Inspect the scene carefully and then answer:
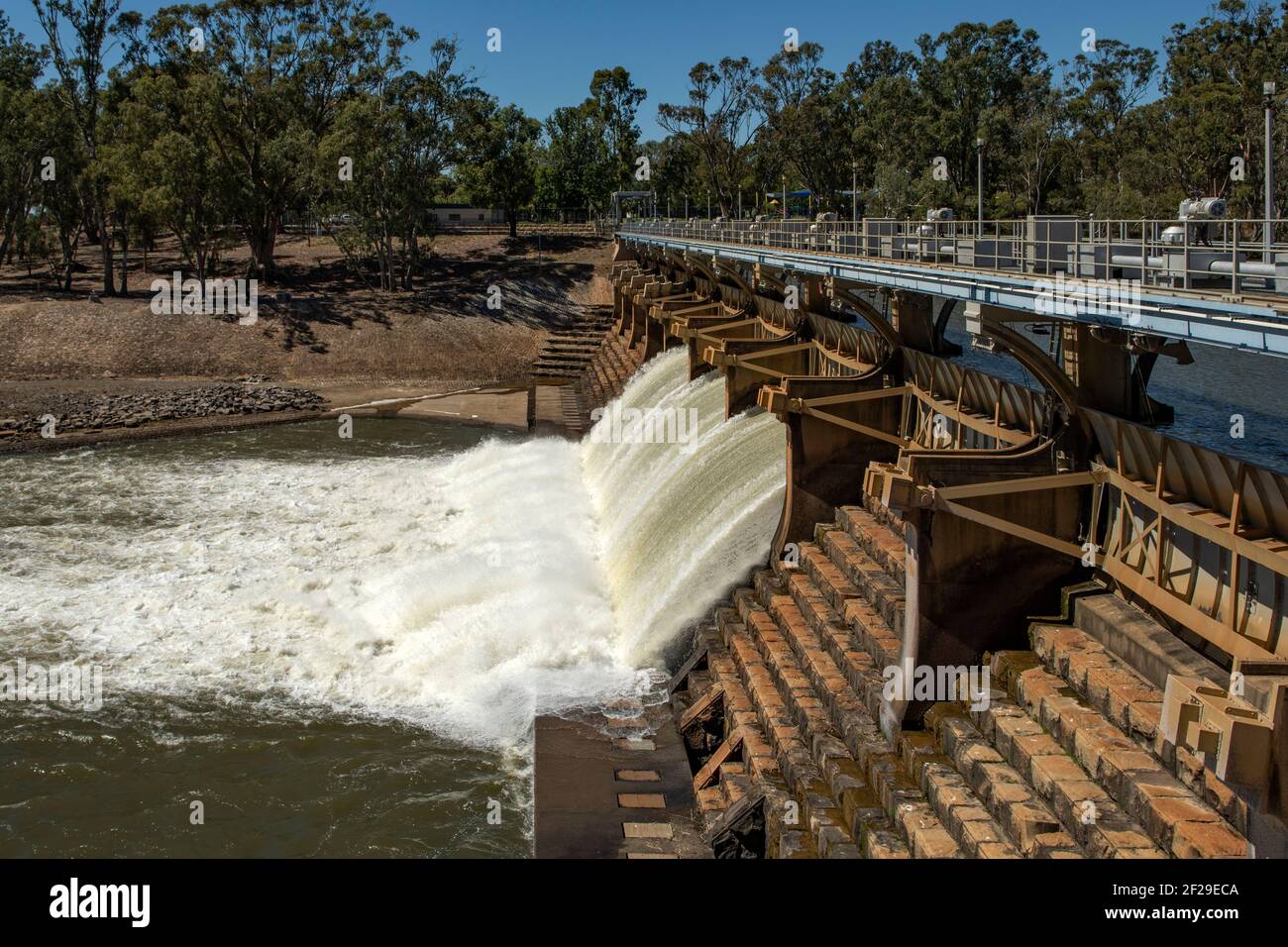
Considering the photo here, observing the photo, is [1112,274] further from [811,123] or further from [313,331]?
[811,123]

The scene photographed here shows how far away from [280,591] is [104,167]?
42840 mm

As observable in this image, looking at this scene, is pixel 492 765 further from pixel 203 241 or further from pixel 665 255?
pixel 203 241

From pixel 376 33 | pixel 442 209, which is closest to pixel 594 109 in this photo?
pixel 442 209

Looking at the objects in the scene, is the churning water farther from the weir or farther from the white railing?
the white railing

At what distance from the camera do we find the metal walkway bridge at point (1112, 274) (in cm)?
1095

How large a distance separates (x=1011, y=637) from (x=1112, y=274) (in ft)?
14.7

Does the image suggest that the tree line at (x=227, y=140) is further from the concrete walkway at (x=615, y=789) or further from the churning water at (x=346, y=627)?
the concrete walkway at (x=615, y=789)

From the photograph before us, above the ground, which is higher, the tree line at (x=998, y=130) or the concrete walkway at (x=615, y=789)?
the tree line at (x=998, y=130)

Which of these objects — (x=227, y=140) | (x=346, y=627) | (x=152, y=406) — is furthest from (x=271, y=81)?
(x=346, y=627)

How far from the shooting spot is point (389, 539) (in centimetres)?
2786

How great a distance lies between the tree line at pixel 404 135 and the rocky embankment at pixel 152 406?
45.7 ft

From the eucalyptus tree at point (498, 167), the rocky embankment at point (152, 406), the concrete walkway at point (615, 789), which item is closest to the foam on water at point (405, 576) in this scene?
the concrete walkway at point (615, 789)

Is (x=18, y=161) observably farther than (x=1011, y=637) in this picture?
Yes

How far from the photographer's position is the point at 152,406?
145 ft
